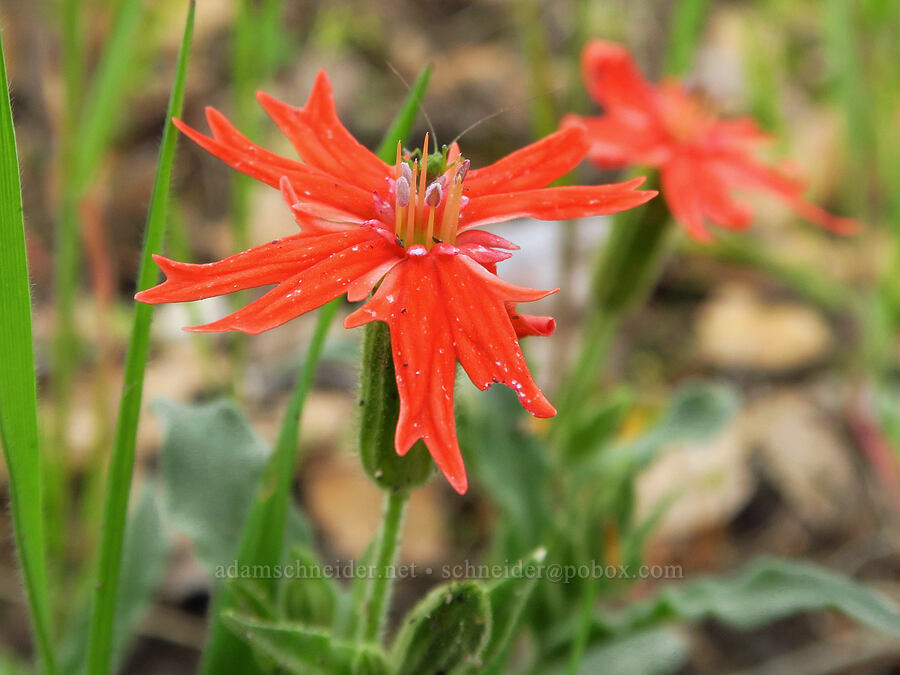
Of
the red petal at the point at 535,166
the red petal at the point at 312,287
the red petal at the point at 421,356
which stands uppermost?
the red petal at the point at 535,166

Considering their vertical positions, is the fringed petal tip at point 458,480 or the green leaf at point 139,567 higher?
the fringed petal tip at point 458,480

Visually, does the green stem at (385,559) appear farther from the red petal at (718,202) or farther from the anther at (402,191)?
the red petal at (718,202)

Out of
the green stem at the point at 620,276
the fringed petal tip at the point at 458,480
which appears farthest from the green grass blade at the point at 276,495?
the green stem at the point at 620,276

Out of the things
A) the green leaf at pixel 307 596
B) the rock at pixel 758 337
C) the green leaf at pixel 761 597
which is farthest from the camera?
the rock at pixel 758 337

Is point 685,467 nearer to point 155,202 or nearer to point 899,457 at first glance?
point 899,457

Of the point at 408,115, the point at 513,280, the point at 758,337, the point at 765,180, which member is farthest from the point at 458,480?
the point at 758,337

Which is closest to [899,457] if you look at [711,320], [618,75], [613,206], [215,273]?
[711,320]

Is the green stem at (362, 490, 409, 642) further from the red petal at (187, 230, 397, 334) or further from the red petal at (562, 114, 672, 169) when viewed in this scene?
the red petal at (562, 114, 672, 169)

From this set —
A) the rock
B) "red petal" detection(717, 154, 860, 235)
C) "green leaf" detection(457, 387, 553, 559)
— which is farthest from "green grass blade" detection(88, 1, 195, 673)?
the rock
